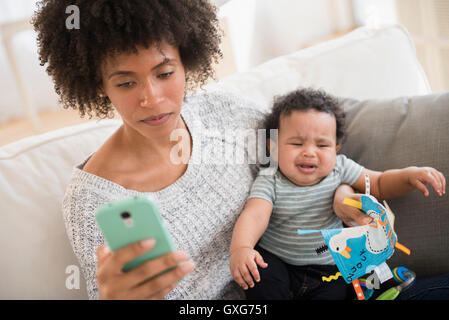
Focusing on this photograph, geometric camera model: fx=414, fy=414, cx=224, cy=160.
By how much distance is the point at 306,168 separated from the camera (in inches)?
49.3

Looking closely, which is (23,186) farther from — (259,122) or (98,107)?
(259,122)

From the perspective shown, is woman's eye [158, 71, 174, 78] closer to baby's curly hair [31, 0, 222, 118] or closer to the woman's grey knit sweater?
baby's curly hair [31, 0, 222, 118]

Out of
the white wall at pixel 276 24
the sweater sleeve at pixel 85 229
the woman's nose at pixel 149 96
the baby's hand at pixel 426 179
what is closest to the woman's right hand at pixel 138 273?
the sweater sleeve at pixel 85 229

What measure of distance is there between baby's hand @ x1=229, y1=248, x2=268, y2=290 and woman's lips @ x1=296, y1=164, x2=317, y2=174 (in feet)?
1.02

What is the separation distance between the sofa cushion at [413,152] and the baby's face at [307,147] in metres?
0.12

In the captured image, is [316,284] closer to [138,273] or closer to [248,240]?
[248,240]

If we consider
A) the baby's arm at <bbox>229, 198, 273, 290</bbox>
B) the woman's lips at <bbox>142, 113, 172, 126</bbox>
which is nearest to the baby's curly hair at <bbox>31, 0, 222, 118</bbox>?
the woman's lips at <bbox>142, 113, 172, 126</bbox>

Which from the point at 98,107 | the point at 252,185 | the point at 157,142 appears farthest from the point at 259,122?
the point at 98,107

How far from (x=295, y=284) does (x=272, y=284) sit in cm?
8

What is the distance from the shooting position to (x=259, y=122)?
142cm

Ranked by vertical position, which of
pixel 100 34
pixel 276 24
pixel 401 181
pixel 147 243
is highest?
pixel 276 24

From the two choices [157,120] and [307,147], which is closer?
[157,120]

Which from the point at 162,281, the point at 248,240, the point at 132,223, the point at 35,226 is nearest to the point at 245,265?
the point at 248,240

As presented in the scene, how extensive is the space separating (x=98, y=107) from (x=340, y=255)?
807 mm
